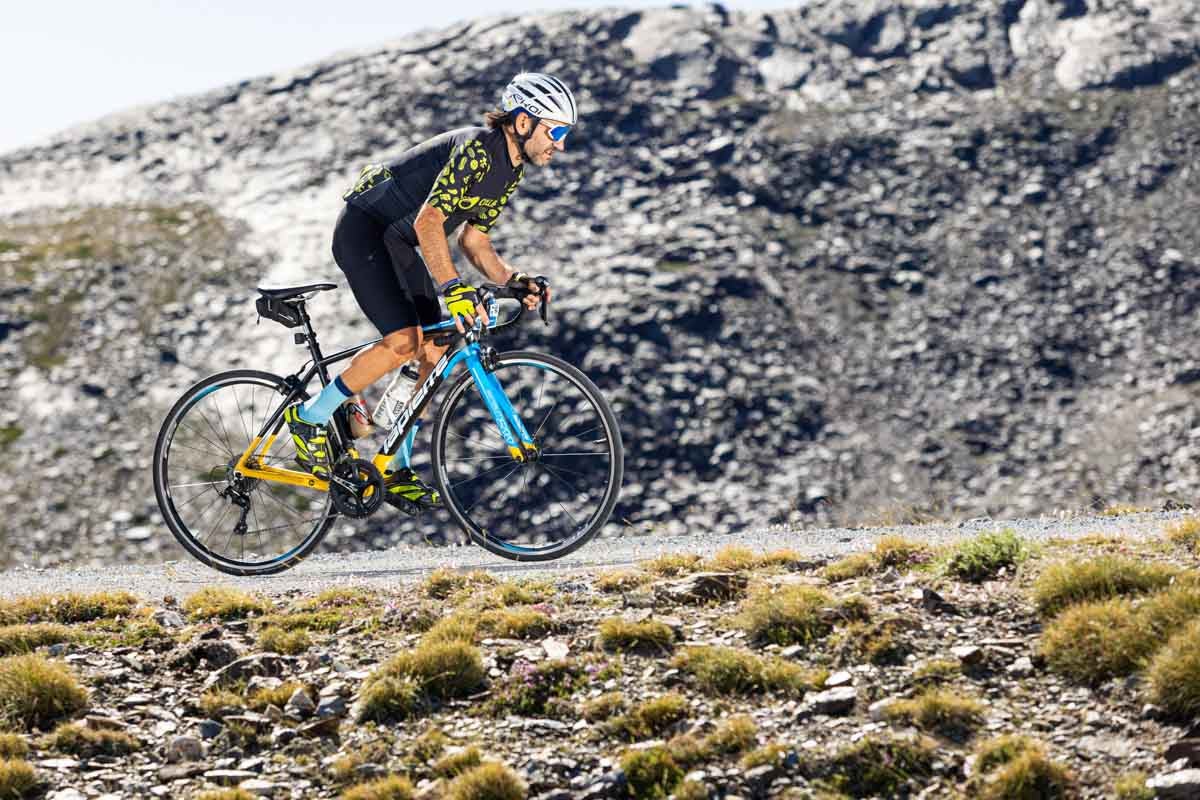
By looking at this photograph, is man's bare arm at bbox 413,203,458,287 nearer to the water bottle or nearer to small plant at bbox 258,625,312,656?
Result: the water bottle

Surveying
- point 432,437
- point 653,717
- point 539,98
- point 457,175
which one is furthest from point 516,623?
point 539,98

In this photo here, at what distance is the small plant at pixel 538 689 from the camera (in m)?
6.55

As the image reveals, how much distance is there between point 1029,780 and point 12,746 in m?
5.36

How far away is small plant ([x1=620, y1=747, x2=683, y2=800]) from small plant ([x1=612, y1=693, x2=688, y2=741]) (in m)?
0.29

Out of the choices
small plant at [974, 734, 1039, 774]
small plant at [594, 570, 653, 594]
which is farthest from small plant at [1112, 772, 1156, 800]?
small plant at [594, 570, 653, 594]

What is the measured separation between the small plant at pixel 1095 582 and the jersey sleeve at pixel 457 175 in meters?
5.10

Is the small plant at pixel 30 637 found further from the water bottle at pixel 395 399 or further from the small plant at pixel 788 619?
the small plant at pixel 788 619

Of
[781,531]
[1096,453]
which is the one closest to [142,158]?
[1096,453]

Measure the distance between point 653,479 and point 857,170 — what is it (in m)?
37.5

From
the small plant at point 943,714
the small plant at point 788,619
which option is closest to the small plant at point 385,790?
the small plant at point 788,619

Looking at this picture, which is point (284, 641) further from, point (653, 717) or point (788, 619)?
point (788, 619)

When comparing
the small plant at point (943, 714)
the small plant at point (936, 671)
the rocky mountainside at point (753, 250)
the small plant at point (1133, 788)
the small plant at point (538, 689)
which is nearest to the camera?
the small plant at point (1133, 788)

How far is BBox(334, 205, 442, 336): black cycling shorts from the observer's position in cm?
919

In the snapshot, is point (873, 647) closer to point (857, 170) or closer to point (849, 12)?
point (857, 170)
